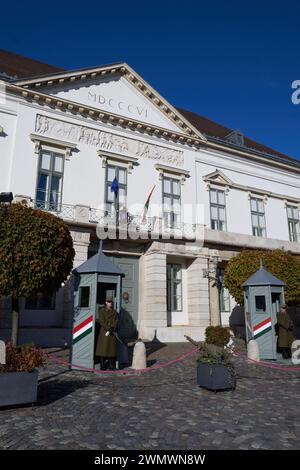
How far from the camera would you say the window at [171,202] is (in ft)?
63.4

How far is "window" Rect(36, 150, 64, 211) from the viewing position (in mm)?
16047

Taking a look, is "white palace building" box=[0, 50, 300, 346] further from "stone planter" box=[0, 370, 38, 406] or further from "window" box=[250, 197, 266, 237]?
"stone planter" box=[0, 370, 38, 406]

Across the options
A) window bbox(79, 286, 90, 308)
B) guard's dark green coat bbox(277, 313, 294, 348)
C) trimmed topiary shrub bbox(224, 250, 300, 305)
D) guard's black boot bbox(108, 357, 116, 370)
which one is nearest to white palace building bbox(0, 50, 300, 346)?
trimmed topiary shrub bbox(224, 250, 300, 305)

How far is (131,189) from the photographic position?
1850 centimetres

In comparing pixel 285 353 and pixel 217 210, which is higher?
pixel 217 210

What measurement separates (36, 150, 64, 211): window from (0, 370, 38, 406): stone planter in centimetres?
1085

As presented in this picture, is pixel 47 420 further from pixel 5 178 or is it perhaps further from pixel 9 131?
pixel 9 131

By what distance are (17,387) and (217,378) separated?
3.91 metres

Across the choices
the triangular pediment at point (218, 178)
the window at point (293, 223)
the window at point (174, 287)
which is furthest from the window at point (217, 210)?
the window at point (293, 223)

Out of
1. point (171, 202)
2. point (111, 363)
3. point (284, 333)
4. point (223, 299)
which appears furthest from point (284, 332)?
point (171, 202)

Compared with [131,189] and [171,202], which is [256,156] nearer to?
[171,202]

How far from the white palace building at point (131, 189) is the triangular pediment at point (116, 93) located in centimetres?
6

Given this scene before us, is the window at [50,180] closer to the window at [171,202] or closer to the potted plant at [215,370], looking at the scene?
the window at [171,202]

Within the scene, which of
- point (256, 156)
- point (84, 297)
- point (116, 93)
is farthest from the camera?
point (256, 156)
